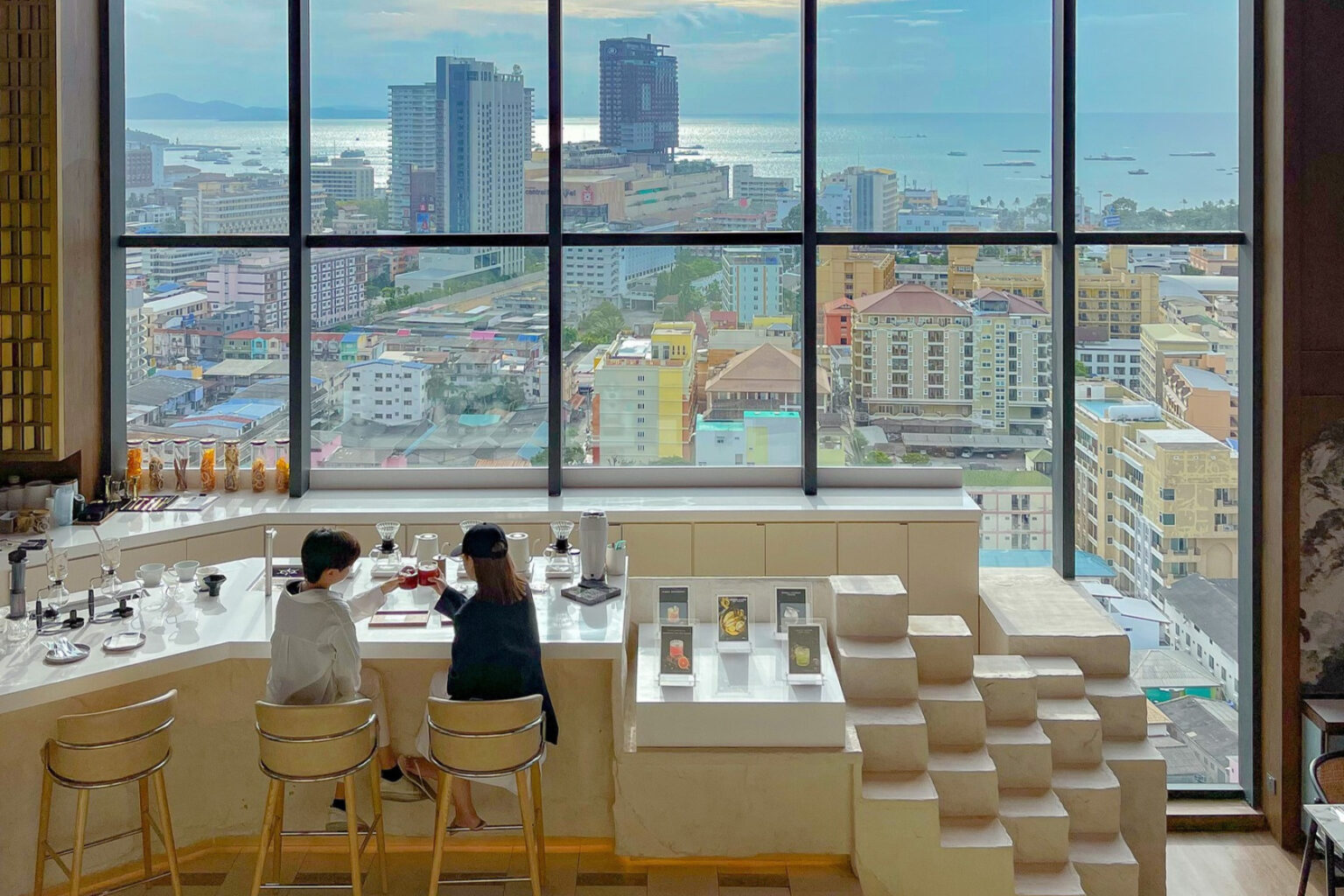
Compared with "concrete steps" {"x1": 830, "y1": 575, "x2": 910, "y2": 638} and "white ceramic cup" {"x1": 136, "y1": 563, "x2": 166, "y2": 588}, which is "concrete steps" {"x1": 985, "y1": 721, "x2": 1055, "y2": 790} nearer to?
"concrete steps" {"x1": 830, "y1": 575, "x2": 910, "y2": 638}

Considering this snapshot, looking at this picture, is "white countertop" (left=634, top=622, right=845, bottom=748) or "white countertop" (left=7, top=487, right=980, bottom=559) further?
"white countertop" (left=7, top=487, right=980, bottom=559)

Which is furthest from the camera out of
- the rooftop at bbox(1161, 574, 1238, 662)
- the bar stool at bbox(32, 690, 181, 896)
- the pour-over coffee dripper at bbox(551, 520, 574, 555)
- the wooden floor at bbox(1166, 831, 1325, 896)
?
the rooftop at bbox(1161, 574, 1238, 662)

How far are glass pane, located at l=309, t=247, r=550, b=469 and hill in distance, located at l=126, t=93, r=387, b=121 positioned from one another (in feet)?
2.34

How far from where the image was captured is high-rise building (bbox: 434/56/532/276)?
230 inches

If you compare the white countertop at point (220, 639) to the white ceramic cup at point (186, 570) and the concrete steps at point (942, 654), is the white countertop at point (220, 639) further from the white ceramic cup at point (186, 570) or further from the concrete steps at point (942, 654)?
the concrete steps at point (942, 654)

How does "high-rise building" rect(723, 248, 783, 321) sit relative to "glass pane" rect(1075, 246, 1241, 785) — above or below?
above

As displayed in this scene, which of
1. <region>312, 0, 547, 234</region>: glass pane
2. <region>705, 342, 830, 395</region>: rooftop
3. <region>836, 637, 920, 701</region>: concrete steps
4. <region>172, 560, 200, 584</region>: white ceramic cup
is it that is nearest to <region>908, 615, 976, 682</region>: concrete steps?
<region>836, 637, 920, 701</region>: concrete steps

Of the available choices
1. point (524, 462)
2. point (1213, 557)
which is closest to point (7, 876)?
point (524, 462)

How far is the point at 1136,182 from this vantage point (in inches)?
223

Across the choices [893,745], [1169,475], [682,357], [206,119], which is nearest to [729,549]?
[682,357]

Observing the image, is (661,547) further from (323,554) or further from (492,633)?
(323,554)

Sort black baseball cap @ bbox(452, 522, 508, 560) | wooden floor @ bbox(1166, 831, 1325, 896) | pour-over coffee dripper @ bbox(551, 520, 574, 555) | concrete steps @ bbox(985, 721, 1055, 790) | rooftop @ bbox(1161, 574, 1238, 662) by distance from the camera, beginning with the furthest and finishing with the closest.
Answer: rooftop @ bbox(1161, 574, 1238, 662) < wooden floor @ bbox(1166, 831, 1325, 896) < concrete steps @ bbox(985, 721, 1055, 790) < pour-over coffee dripper @ bbox(551, 520, 574, 555) < black baseball cap @ bbox(452, 522, 508, 560)

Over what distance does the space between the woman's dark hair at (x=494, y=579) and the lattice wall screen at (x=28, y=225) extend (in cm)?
301

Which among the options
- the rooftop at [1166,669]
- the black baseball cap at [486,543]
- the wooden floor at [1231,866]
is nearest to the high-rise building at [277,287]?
the black baseball cap at [486,543]
